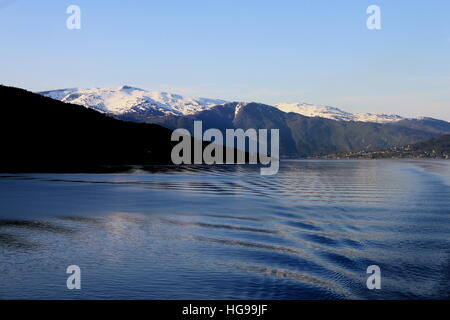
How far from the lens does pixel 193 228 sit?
45.7 meters

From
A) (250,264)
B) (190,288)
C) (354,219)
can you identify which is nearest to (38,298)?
(190,288)

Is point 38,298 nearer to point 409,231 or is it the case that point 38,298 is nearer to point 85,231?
point 85,231

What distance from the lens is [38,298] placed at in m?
24.3

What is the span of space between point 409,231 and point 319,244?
11.0 meters

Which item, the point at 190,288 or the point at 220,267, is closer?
the point at 190,288

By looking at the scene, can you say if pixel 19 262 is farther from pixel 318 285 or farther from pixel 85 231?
pixel 318 285
